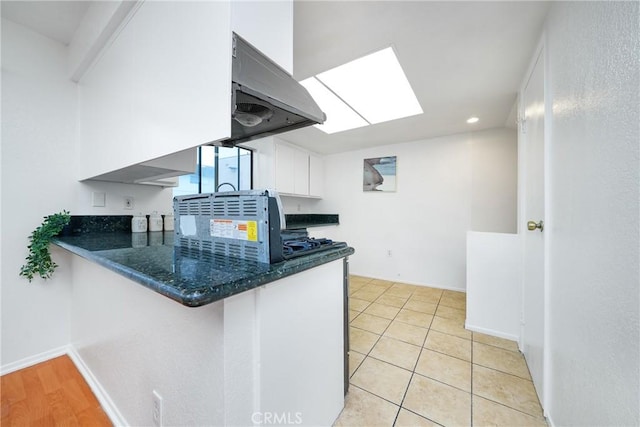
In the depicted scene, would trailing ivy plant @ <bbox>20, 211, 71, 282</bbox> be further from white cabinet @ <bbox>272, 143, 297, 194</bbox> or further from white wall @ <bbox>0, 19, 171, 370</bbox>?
white cabinet @ <bbox>272, 143, 297, 194</bbox>

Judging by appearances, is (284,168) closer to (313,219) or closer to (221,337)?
(313,219)

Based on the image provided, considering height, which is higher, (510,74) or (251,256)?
(510,74)

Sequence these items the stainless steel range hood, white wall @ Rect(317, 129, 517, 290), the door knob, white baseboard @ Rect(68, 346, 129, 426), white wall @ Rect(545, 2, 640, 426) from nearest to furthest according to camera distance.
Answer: white wall @ Rect(545, 2, 640, 426) < the stainless steel range hood < white baseboard @ Rect(68, 346, 129, 426) < the door knob < white wall @ Rect(317, 129, 517, 290)

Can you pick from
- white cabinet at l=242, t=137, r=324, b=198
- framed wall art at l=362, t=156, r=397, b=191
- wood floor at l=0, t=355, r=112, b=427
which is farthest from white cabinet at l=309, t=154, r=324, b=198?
wood floor at l=0, t=355, r=112, b=427

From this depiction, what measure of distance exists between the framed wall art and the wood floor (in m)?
3.63

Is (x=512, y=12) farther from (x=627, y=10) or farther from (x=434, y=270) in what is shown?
(x=434, y=270)

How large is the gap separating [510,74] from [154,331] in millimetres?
2761

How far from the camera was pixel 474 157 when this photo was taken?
120 inches

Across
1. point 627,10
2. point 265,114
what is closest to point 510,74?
point 627,10

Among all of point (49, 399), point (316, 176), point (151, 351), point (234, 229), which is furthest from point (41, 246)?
point (316, 176)

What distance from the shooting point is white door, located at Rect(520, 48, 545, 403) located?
4.34ft

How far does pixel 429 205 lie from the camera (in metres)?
3.37

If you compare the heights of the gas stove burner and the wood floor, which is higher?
the gas stove burner

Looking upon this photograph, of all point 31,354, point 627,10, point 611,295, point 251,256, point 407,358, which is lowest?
point 407,358
